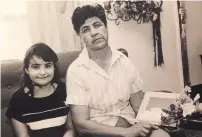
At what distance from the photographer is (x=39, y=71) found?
A: 2.39 feet

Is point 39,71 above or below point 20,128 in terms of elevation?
above

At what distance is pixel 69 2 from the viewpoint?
30.5 inches

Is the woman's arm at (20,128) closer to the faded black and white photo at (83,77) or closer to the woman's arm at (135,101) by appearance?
the faded black and white photo at (83,77)

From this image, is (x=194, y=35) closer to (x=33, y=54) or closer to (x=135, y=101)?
(x=135, y=101)

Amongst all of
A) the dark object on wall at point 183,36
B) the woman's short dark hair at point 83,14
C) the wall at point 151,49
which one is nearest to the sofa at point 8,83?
the woman's short dark hair at point 83,14

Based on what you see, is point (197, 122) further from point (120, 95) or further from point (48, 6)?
point (48, 6)

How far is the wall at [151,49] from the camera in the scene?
82cm

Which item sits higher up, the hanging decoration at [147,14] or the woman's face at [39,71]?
the hanging decoration at [147,14]

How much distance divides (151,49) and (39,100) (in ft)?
1.12

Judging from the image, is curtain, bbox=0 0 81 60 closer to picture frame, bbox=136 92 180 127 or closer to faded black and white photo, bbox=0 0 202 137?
faded black and white photo, bbox=0 0 202 137

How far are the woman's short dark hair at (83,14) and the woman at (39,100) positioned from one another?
9cm

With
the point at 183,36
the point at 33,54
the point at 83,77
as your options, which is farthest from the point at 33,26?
the point at 183,36

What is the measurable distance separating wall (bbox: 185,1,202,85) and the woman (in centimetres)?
39

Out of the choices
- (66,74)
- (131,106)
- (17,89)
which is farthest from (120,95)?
(17,89)
